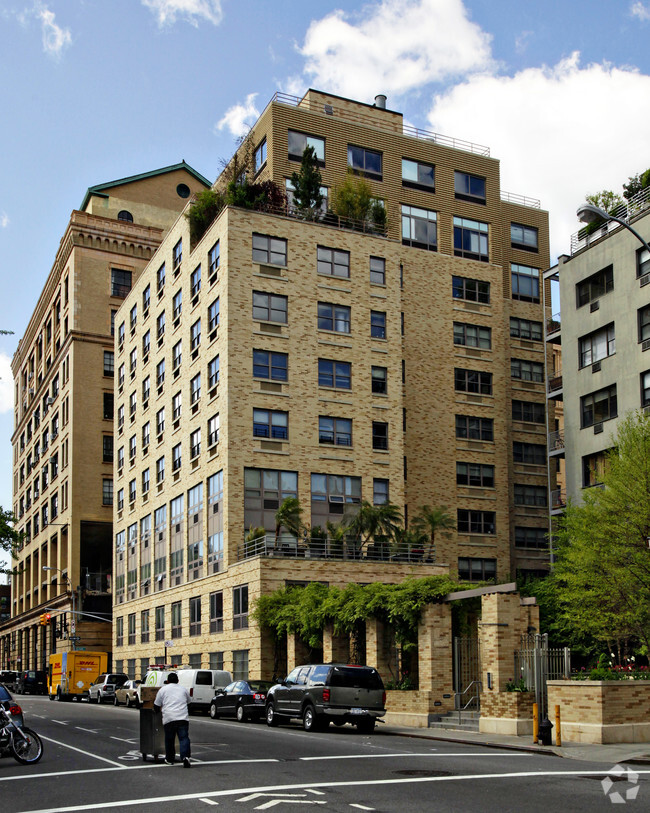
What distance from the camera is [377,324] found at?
56219mm

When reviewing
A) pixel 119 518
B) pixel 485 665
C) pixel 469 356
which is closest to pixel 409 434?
pixel 469 356

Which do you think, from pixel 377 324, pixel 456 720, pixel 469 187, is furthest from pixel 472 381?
pixel 456 720

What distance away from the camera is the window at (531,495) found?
65688 mm

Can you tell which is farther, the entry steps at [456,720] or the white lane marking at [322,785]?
the entry steps at [456,720]

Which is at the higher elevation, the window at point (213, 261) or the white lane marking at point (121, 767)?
the window at point (213, 261)

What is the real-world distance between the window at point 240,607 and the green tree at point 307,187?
20932 mm

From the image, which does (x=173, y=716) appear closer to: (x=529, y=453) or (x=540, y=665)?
(x=540, y=665)

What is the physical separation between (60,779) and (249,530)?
34.0 m

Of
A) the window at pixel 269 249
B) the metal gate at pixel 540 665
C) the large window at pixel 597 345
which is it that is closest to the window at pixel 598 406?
the large window at pixel 597 345

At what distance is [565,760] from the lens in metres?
19.5

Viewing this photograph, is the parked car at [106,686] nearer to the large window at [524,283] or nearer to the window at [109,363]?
the large window at [524,283]

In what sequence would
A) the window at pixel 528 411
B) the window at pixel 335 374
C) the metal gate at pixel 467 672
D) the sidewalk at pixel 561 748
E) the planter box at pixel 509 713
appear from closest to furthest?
1. the sidewalk at pixel 561 748
2. the planter box at pixel 509 713
3. the metal gate at pixel 467 672
4. the window at pixel 335 374
5. the window at pixel 528 411

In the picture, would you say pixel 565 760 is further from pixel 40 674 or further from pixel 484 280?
pixel 40 674

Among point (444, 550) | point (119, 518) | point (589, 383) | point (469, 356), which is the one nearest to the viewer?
point (589, 383)
